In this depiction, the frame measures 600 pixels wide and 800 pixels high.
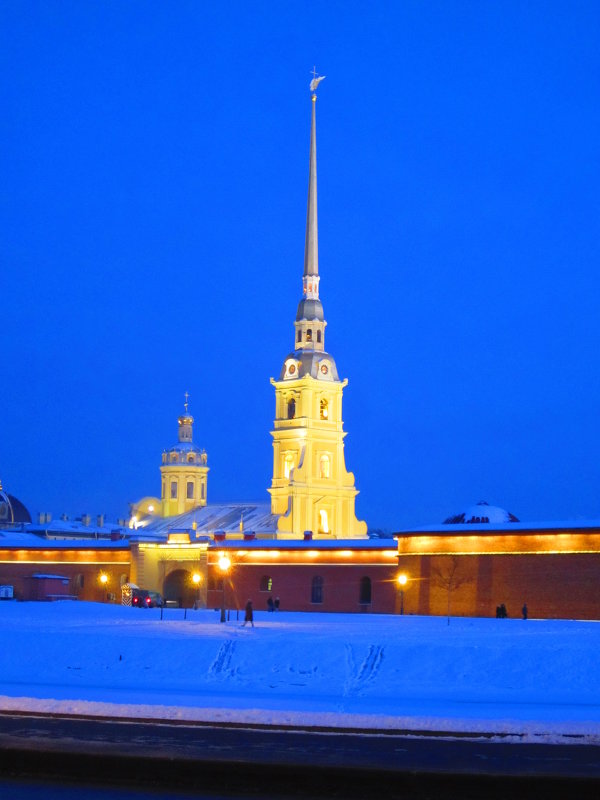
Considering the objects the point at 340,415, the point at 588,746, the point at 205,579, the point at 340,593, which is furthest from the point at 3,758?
the point at 340,415

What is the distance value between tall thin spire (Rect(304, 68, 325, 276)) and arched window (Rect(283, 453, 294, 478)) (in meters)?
16.0

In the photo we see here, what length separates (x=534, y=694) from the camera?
36.1 meters

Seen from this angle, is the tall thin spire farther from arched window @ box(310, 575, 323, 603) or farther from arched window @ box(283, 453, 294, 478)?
arched window @ box(310, 575, 323, 603)

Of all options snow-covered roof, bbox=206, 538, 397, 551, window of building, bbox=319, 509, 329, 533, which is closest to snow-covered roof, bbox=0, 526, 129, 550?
snow-covered roof, bbox=206, 538, 397, 551

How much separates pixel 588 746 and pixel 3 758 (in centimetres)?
841

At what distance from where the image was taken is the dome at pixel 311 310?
114250mm

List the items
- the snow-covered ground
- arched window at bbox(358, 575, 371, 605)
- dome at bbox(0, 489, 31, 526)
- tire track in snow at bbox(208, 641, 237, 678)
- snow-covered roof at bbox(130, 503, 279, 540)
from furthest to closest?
dome at bbox(0, 489, 31, 526)
snow-covered roof at bbox(130, 503, 279, 540)
arched window at bbox(358, 575, 371, 605)
tire track in snow at bbox(208, 641, 237, 678)
the snow-covered ground

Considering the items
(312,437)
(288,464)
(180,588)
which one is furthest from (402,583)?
(312,437)

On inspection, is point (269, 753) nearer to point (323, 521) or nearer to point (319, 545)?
point (319, 545)

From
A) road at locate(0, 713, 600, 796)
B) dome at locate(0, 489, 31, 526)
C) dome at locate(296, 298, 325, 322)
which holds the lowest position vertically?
road at locate(0, 713, 600, 796)

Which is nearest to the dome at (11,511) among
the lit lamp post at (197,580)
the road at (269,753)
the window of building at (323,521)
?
the window of building at (323,521)

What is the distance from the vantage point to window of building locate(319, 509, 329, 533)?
11019 cm

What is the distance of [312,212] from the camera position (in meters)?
118

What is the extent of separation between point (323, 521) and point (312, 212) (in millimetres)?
27249
